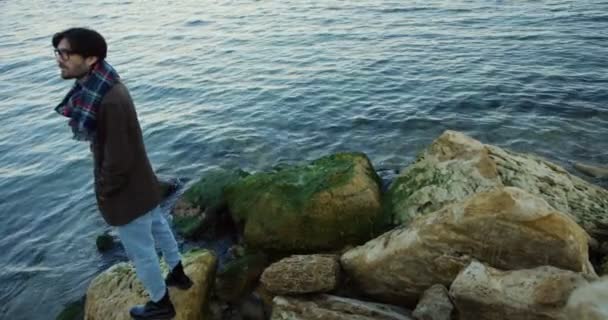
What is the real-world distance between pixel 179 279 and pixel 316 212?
2.23 meters

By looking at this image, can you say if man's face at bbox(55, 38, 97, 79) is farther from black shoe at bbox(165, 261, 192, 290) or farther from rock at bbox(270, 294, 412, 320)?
rock at bbox(270, 294, 412, 320)

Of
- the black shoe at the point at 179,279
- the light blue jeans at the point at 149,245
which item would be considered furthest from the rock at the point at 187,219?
the light blue jeans at the point at 149,245

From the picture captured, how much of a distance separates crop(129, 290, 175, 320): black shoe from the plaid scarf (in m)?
2.17

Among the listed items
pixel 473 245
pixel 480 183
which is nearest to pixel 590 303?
pixel 473 245

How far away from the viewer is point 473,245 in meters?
5.91

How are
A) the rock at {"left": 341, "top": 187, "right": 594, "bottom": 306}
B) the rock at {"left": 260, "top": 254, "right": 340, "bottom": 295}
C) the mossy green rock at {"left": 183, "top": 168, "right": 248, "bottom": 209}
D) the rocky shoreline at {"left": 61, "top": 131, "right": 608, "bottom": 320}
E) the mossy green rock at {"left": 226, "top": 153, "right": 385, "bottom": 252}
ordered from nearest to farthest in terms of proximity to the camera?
the rocky shoreline at {"left": 61, "top": 131, "right": 608, "bottom": 320}
the rock at {"left": 341, "top": 187, "right": 594, "bottom": 306}
the rock at {"left": 260, "top": 254, "right": 340, "bottom": 295}
the mossy green rock at {"left": 226, "top": 153, "right": 385, "bottom": 252}
the mossy green rock at {"left": 183, "top": 168, "right": 248, "bottom": 209}

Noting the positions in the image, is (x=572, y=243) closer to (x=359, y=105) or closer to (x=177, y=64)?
(x=359, y=105)

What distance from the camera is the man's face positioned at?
4.48m

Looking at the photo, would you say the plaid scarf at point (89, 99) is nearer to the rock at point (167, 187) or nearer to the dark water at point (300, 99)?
the dark water at point (300, 99)

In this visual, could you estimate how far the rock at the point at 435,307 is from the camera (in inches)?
213

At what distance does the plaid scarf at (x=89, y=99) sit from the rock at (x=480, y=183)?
14.7ft

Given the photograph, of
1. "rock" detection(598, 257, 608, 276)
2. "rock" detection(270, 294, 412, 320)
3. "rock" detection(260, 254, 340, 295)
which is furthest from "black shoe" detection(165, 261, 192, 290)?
"rock" detection(598, 257, 608, 276)

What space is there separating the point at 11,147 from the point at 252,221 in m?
9.65

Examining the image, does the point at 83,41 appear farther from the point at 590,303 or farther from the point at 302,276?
the point at 590,303
